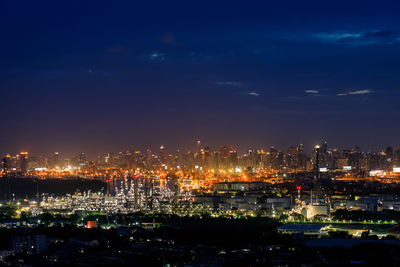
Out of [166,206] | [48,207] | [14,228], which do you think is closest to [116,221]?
[14,228]

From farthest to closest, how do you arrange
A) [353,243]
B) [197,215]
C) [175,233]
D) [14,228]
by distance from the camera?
[197,215] → [14,228] → [175,233] → [353,243]

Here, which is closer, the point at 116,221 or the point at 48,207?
the point at 116,221

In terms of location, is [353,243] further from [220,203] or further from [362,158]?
[362,158]

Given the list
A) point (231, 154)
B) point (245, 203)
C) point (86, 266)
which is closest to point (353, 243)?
point (86, 266)

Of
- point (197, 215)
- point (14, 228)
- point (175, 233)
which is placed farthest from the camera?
point (197, 215)

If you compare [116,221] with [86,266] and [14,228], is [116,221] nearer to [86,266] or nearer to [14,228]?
[14,228]

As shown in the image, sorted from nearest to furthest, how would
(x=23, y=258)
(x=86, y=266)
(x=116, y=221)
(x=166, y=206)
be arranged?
1. (x=86, y=266)
2. (x=23, y=258)
3. (x=116, y=221)
4. (x=166, y=206)
